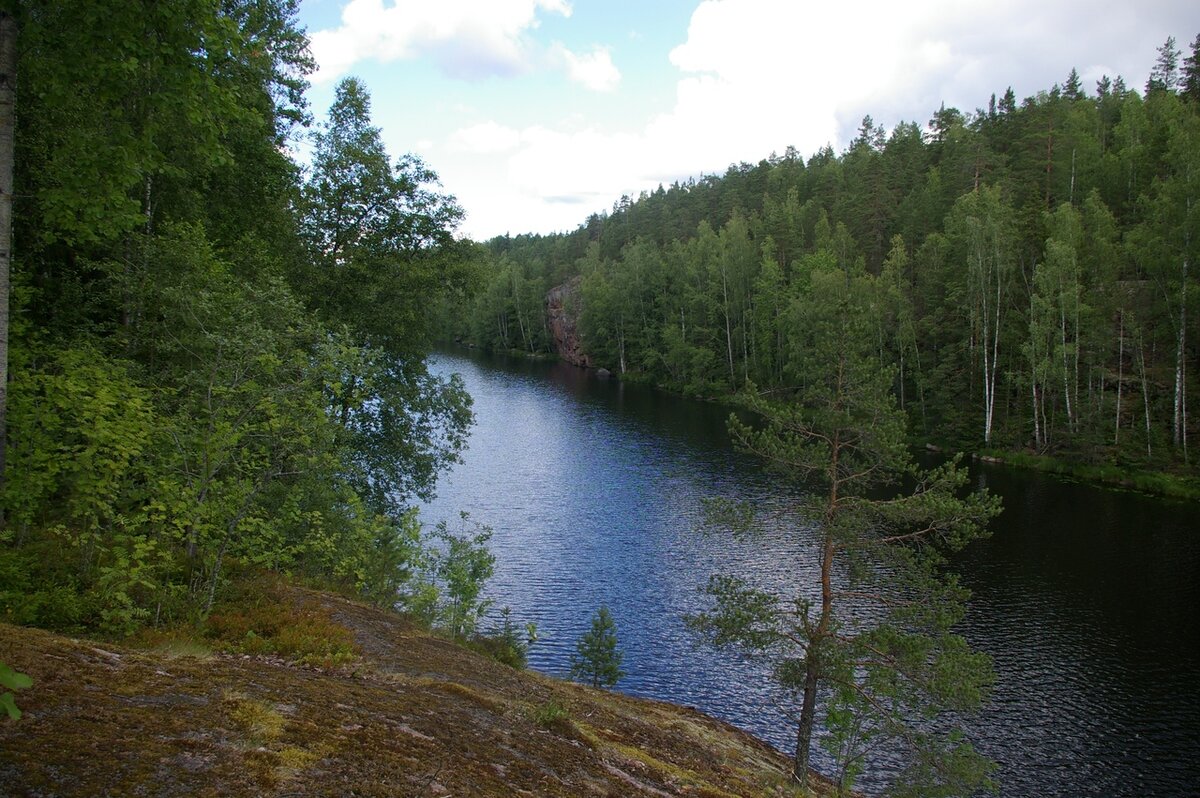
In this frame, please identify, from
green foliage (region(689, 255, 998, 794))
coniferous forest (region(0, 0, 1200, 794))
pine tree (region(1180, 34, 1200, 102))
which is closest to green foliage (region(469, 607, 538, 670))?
coniferous forest (region(0, 0, 1200, 794))

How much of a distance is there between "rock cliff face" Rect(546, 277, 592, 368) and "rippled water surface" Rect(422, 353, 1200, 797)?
5548cm

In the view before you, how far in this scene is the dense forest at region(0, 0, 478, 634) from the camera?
6.52m

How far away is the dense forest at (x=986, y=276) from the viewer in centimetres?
4153

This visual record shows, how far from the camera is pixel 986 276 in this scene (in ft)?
155

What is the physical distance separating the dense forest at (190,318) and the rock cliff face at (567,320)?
77.9 metres

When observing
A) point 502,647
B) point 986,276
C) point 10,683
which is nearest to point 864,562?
point 502,647

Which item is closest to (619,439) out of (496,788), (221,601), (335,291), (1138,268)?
(335,291)

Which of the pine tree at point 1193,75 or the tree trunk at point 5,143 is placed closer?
the tree trunk at point 5,143

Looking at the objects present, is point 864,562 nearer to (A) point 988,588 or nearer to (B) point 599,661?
(B) point 599,661

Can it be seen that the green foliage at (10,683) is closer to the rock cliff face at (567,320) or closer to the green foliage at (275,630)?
Result: the green foliage at (275,630)

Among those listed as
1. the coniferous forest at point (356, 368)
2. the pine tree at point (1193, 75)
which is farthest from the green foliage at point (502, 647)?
the pine tree at point (1193, 75)

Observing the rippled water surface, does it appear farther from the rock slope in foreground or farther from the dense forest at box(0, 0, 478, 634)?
the rock slope in foreground

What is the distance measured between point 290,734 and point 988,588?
26567 mm

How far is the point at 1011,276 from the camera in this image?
48.0 m
